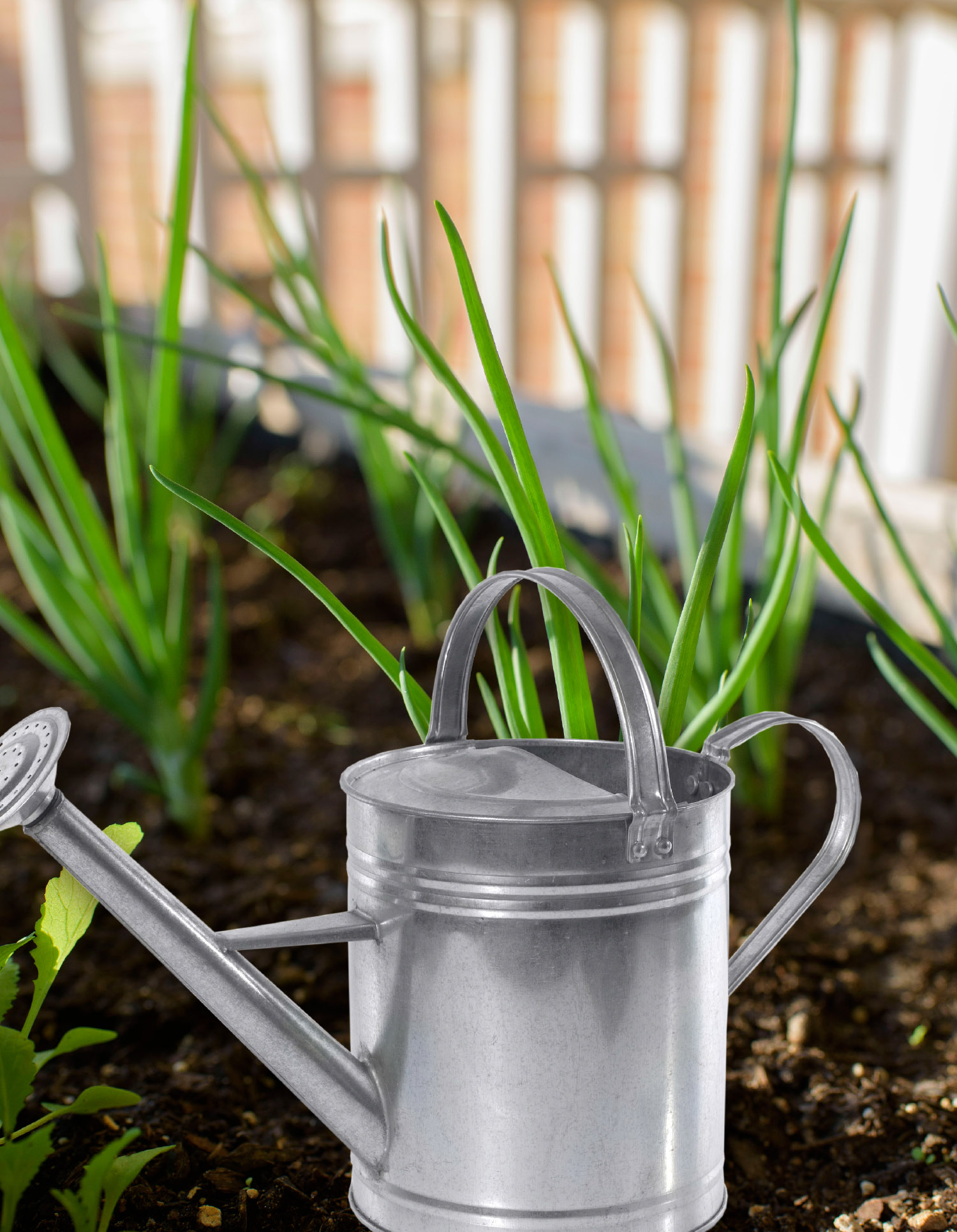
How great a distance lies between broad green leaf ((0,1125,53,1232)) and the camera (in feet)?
1.72

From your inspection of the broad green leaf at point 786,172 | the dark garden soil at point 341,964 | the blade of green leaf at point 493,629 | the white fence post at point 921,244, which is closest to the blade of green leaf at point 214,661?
the dark garden soil at point 341,964

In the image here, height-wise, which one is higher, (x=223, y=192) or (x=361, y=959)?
(x=223, y=192)

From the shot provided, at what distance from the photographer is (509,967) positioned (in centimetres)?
56

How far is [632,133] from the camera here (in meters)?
4.18

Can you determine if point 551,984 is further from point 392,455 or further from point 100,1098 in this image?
point 392,455

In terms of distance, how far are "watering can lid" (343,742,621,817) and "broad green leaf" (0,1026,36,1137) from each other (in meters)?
0.20

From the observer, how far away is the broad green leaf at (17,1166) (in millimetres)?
525

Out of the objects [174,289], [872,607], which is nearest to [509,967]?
[872,607]

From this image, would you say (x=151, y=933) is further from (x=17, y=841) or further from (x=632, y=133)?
(x=632, y=133)

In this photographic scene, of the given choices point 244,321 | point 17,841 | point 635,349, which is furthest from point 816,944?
point 635,349

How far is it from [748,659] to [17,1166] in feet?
1.46

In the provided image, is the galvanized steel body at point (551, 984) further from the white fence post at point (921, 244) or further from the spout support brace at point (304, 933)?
the white fence post at point (921, 244)

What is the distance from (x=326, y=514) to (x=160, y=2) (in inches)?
56.2

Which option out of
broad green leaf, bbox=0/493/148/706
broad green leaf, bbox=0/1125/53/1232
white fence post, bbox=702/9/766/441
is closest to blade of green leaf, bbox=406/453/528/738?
broad green leaf, bbox=0/1125/53/1232
